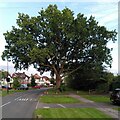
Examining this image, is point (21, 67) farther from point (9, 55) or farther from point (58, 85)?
point (58, 85)

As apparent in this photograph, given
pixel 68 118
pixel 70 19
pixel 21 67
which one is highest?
pixel 70 19

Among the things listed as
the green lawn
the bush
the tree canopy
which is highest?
the tree canopy

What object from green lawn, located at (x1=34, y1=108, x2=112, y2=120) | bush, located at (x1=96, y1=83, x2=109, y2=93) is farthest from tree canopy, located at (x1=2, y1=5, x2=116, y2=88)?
green lawn, located at (x1=34, y1=108, x2=112, y2=120)

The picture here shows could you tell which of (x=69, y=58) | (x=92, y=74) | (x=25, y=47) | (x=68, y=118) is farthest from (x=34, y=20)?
(x=68, y=118)

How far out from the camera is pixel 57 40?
6312 centimetres

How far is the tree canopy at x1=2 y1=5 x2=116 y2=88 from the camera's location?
6028cm

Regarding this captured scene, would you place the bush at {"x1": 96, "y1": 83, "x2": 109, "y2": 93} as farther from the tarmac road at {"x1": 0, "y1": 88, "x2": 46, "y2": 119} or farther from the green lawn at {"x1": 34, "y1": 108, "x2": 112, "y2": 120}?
the green lawn at {"x1": 34, "y1": 108, "x2": 112, "y2": 120}

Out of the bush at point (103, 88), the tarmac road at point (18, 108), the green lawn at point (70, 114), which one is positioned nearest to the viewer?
the green lawn at point (70, 114)

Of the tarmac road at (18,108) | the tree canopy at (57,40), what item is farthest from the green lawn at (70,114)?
the tree canopy at (57,40)

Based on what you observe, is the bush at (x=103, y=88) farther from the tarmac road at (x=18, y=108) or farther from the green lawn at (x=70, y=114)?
the green lawn at (x=70, y=114)

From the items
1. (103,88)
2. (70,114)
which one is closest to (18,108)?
(70,114)

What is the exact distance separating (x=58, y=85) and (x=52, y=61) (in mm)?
4818

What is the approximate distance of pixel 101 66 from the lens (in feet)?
211

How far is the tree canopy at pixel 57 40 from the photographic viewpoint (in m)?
60.3
